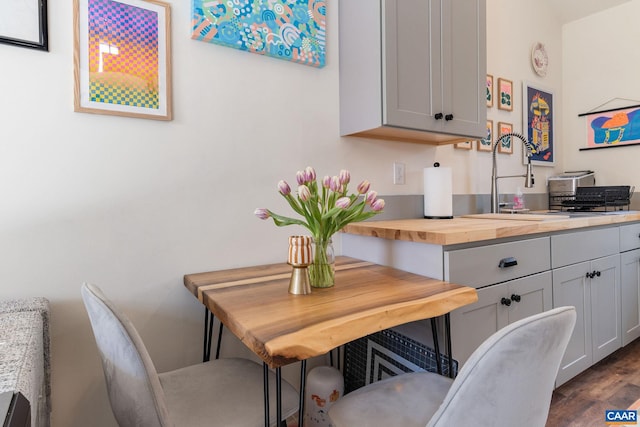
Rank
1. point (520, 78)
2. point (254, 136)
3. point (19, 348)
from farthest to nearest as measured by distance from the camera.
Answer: point (520, 78), point (254, 136), point (19, 348)

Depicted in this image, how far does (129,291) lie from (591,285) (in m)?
2.21

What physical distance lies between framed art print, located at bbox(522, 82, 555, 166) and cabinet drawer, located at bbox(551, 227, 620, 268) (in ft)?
2.88

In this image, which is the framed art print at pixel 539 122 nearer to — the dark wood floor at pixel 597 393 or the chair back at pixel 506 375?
the dark wood floor at pixel 597 393

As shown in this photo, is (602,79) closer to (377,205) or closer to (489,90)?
(489,90)

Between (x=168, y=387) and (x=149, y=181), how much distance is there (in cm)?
71

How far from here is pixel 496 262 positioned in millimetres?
1335

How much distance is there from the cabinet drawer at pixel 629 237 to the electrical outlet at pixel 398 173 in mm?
1347

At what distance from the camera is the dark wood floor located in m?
1.52

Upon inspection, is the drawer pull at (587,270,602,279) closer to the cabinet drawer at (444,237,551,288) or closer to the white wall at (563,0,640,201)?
the cabinet drawer at (444,237,551,288)

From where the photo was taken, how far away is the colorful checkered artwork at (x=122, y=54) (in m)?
1.15

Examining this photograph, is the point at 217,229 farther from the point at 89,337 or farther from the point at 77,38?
the point at 77,38

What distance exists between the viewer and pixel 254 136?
4.80ft

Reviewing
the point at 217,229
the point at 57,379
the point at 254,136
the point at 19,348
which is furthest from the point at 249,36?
the point at 57,379

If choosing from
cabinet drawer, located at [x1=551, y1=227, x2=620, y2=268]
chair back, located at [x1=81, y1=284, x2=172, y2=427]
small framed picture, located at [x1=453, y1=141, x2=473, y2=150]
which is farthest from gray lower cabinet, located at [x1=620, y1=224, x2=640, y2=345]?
chair back, located at [x1=81, y1=284, x2=172, y2=427]
